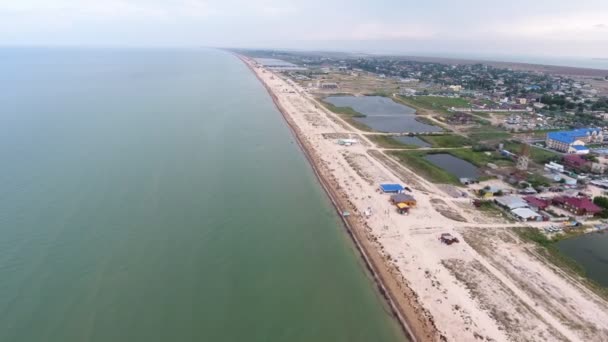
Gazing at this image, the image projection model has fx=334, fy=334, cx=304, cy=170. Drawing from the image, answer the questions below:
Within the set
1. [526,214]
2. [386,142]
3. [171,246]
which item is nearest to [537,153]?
[386,142]

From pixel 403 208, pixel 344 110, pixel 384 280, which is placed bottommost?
pixel 384 280

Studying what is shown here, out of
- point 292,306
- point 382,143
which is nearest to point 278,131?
point 382,143

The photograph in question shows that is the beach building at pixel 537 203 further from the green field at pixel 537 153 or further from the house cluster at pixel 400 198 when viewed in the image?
the green field at pixel 537 153

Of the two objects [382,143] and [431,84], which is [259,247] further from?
[431,84]

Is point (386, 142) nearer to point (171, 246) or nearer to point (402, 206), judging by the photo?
point (402, 206)

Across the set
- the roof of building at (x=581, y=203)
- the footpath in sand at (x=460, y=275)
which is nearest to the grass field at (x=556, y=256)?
the footpath in sand at (x=460, y=275)
